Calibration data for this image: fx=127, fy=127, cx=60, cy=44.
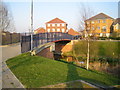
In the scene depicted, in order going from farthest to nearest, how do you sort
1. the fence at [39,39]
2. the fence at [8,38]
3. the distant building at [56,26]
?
1. the distant building at [56,26]
2. the fence at [8,38]
3. the fence at [39,39]

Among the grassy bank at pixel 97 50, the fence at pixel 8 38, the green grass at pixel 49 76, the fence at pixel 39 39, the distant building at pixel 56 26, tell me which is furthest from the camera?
the distant building at pixel 56 26

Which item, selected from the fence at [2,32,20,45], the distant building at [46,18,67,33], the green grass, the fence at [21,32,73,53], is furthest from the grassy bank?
the distant building at [46,18,67,33]

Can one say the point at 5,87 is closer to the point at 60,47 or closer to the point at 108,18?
the point at 60,47

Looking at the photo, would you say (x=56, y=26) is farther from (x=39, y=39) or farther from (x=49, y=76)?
(x=49, y=76)

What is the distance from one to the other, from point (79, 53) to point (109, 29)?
97.2ft

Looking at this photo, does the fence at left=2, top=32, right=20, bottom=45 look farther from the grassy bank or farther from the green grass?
the green grass

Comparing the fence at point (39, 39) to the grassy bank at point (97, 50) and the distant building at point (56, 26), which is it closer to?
the grassy bank at point (97, 50)

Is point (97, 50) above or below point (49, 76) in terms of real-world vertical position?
above

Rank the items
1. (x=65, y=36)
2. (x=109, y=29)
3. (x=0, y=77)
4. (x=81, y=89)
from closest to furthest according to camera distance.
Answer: (x=81, y=89) → (x=0, y=77) → (x=65, y=36) → (x=109, y=29)

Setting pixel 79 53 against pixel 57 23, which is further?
pixel 57 23

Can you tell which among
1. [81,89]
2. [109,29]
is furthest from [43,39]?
[109,29]

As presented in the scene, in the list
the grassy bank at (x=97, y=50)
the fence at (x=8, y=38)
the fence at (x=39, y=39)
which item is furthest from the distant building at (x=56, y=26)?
the fence at (x=8, y=38)

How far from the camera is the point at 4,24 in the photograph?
22.2 metres

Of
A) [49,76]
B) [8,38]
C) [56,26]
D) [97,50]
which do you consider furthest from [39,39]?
[56,26]
